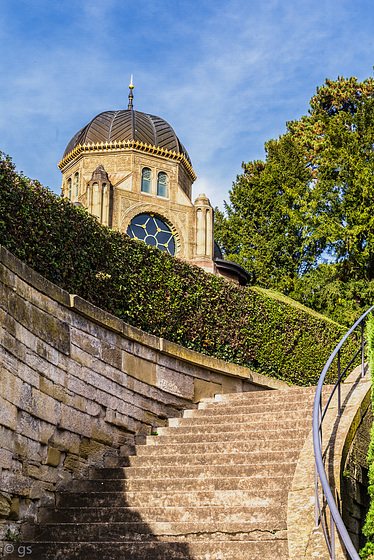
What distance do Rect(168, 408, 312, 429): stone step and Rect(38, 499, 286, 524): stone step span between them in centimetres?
185

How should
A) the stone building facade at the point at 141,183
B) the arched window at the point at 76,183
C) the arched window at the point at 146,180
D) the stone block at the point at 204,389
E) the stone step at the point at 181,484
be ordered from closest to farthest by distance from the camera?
the stone step at the point at 181,484 → the stone block at the point at 204,389 → the stone building facade at the point at 141,183 → the arched window at the point at 146,180 → the arched window at the point at 76,183

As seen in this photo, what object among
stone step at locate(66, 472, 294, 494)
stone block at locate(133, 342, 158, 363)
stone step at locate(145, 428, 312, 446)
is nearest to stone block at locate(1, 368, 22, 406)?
stone step at locate(66, 472, 294, 494)

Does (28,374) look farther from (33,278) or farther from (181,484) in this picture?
(181,484)

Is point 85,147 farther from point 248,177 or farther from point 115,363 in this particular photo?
point 115,363

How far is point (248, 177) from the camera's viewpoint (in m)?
34.6

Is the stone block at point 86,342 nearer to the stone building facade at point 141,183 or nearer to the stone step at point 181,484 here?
the stone step at point 181,484

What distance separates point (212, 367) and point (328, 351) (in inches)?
151

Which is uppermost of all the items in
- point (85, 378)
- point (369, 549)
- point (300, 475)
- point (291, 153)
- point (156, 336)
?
point (291, 153)

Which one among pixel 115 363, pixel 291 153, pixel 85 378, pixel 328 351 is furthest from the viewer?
pixel 291 153

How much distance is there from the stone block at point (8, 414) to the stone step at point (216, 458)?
1.79m

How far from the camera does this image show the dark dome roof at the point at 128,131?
26.3 m

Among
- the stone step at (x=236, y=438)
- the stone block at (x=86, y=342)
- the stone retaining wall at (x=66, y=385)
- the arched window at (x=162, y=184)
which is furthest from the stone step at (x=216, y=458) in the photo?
the arched window at (x=162, y=184)

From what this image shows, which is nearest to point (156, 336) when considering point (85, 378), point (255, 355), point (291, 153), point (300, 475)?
point (85, 378)

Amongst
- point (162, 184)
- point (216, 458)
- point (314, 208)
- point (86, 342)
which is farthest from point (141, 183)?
point (216, 458)
